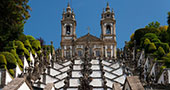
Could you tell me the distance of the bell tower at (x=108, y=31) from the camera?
60700mm

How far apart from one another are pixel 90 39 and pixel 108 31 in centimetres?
498

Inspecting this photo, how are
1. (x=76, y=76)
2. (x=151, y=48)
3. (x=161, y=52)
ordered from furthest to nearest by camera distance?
1. (x=151, y=48)
2. (x=161, y=52)
3. (x=76, y=76)

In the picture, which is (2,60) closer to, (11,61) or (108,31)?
(11,61)

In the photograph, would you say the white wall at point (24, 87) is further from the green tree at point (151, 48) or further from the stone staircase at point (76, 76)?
the green tree at point (151, 48)

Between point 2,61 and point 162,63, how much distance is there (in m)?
15.2

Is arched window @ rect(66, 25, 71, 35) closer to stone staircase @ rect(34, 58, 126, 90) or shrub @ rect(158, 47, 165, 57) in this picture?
stone staircase @ rect(34, 58, 126, 90)

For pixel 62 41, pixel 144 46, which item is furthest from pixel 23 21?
pixel 62 41

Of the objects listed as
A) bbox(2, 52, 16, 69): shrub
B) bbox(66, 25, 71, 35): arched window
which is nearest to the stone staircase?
bbox(2, 52, 16, 69): shrub

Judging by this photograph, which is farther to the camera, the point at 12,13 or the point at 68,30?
the point at 68,30

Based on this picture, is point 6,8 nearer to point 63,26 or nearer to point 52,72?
point 52,72

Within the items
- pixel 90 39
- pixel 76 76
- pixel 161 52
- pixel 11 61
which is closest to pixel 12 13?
pixel 11 61

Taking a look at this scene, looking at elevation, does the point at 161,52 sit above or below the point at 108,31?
below

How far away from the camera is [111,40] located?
61969 millimetres

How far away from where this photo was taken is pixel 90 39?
2456 inches
